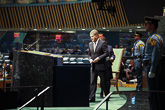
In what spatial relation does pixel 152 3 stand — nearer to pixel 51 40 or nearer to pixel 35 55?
pixel 51 40

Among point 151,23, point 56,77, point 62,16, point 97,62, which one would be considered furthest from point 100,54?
point 62,16

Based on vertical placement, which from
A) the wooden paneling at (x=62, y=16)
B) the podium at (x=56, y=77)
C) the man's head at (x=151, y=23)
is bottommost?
the podium at (x=56, y=77)

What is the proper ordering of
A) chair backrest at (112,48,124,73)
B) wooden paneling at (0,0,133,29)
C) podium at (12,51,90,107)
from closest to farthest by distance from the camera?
podium at (12,51,90,107)
chair backrest at (112,48,124,73)
wooden paneling at (0,0,133,29)

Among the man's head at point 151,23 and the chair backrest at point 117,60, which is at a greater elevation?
the man's head at point 151,23

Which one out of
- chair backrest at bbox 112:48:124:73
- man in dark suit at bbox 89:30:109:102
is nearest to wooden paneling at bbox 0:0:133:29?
chair backrest at bbox 112:48:124:73

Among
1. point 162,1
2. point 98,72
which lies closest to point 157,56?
point 98,72

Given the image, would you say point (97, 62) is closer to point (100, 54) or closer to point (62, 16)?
point (100, 54)

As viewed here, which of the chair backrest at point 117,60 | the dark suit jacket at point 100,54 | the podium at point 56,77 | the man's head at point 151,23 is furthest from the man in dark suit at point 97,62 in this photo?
the man's head at point 151,23

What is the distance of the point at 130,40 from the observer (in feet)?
54.4

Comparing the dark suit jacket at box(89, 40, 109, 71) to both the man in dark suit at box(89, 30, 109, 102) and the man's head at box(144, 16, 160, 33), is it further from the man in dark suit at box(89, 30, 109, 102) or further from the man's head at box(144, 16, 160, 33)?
the man's head at box(144, 16, 160, 33)

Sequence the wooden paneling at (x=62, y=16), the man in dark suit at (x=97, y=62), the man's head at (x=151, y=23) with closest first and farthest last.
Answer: the man's head at (x=151, y=23)
the man in dark suit at (x=97, y=62)
the wooden paneling at (x=62, y=16)

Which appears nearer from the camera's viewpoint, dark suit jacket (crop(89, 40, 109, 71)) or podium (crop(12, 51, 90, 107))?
podium (crop(12, 51, 90, 107))

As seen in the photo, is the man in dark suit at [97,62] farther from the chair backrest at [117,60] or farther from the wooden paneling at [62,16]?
the wooden paneling at [62,16]

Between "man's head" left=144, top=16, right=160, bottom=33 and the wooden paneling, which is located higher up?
the wooden paneling
